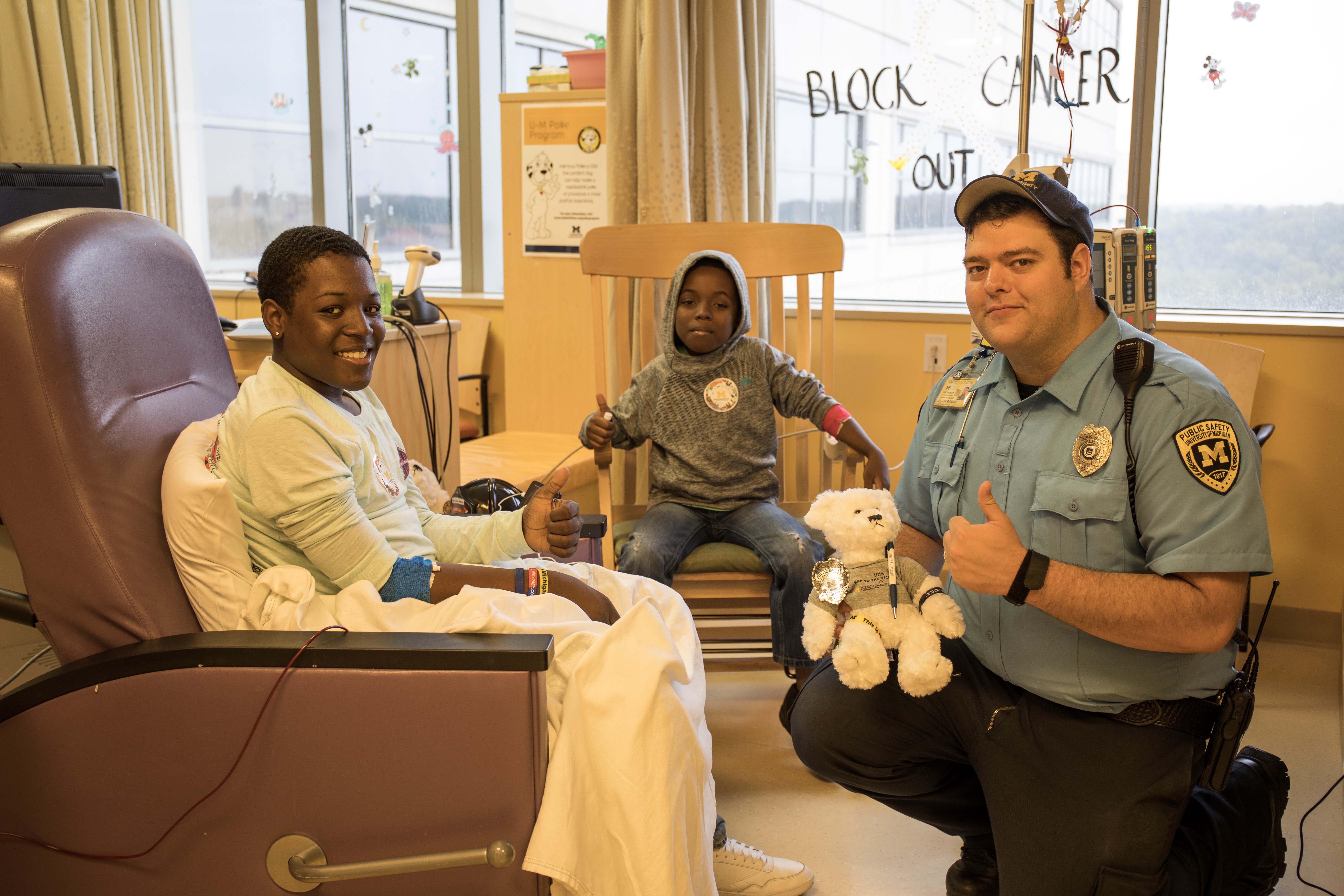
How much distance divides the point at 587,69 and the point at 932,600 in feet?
7.66

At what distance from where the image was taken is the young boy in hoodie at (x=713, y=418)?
7.22 ft

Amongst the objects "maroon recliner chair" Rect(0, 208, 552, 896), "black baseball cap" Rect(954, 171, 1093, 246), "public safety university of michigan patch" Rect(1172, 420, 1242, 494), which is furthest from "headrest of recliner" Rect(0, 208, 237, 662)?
"public safety university of michigan patch" Rect(1172, 420, 1242, 494)

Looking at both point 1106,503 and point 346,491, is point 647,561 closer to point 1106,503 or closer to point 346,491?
point 346,491

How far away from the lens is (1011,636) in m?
1.36

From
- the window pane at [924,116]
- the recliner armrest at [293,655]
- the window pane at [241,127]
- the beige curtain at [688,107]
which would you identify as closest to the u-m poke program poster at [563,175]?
the beige curtain at [688,107]

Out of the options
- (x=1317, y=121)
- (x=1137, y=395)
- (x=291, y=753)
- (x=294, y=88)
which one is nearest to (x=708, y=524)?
(x=1137, y=395)

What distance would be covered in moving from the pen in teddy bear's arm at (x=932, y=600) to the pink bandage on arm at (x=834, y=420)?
782mm

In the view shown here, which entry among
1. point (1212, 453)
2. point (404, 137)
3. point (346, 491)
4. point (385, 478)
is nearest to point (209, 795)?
point (346, 491)

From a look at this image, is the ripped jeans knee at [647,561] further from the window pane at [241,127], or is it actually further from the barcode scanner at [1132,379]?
the window pane at [241,127]

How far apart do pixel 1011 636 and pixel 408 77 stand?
377 cm

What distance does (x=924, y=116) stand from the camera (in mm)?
3156

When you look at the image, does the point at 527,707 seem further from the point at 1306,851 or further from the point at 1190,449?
the point at 1306,851

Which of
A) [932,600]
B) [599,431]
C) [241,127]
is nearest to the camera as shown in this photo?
[932,600]

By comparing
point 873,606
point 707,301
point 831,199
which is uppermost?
point 831,199
